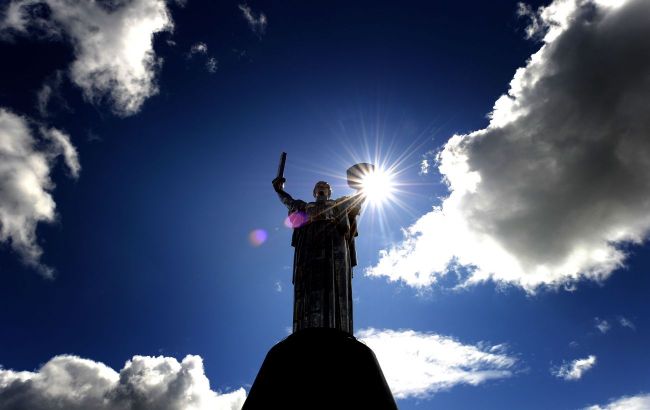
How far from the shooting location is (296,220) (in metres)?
7.97

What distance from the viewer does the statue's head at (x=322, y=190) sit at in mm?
8495

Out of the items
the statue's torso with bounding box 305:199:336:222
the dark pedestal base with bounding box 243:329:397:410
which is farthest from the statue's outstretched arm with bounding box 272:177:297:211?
the dark pedestal base with bounding box 243:329:397:410

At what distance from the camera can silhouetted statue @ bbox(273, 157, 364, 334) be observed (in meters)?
6.37

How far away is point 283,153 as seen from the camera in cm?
914

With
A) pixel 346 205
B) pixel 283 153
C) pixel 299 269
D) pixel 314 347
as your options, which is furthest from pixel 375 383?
pixel 283 153

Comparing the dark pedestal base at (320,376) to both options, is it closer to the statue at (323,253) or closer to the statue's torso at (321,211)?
the statue at (323,253)

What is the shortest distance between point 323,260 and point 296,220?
4.51 feet

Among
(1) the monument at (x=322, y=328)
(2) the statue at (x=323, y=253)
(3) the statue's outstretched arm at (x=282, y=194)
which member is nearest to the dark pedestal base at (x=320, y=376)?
(1) the monument at (x=322, y=328)

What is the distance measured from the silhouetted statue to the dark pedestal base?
2.34 meters

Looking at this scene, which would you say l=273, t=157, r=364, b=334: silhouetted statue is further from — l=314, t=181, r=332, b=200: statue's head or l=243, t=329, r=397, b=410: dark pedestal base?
l=243, t=329, r=397, b=410: dark pedestal base

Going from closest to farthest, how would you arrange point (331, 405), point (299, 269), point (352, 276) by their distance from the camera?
1. point (331, 405)
2. point (299, 269)
3. point (352, 276)

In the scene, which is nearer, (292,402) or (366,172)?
(292,402)

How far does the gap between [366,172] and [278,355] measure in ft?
16.1

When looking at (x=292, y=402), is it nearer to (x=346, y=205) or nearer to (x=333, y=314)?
(x=333, y=314)
